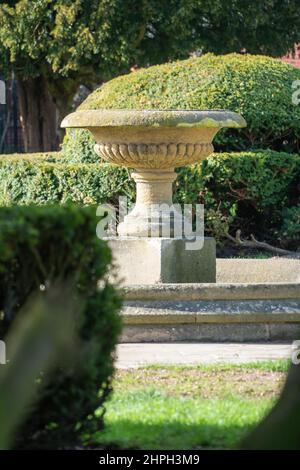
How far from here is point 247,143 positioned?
1359 centimetres

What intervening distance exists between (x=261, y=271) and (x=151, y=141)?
1711 mm

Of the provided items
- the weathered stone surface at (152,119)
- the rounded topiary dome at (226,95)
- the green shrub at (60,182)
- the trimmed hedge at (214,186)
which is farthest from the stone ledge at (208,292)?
the rounded topiary dome at (226,95)

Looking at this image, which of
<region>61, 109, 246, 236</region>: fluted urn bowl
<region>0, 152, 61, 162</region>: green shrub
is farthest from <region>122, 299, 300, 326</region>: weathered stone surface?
<region>0, 152, 61, 162</region>: green shrub

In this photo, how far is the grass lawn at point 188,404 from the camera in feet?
18.5

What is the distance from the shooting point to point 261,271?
10.3 m

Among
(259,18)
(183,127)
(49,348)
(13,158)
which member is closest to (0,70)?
(259,18)

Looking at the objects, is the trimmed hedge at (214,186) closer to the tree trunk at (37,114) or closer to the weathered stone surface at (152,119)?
the weathered stone surface at (152,119)

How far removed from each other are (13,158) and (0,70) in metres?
7.18

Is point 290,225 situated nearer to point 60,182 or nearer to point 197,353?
point 60,182

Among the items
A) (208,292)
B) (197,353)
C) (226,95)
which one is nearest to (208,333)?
(208,292)

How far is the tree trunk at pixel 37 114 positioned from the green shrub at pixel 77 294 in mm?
17188

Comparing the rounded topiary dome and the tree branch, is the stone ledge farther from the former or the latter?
the rounded topiary dome

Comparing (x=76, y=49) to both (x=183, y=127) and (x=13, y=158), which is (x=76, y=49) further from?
(x=183, y=127)
